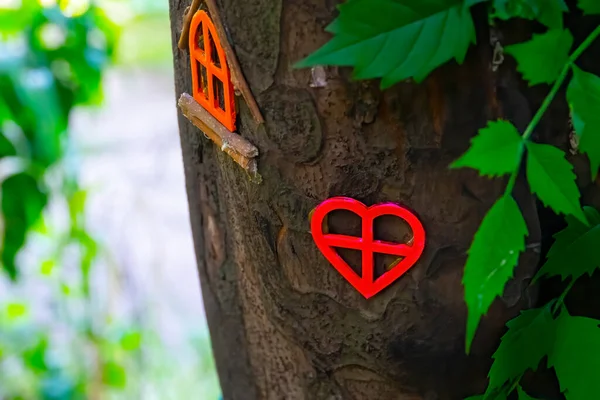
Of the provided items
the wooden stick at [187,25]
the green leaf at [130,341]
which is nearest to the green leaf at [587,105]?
the wooden stick at [187,25]

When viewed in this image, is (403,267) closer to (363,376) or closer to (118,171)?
(363,376)

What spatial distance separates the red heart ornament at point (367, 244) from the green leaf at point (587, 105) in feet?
0.33

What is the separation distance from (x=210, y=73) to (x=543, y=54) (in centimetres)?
20

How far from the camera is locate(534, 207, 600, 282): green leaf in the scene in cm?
34

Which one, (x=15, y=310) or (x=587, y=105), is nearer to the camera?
(x=587, y=105)

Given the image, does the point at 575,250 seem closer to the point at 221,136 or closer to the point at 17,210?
the point at 221,136

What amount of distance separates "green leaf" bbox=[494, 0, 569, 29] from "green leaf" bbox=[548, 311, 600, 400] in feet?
0.55

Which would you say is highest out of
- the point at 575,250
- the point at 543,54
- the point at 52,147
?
the point at 52,147

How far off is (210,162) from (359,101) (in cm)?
15

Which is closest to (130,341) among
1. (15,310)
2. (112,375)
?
(112,375)

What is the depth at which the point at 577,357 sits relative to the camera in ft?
1.10

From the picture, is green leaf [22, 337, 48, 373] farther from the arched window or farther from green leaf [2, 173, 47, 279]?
the arched window

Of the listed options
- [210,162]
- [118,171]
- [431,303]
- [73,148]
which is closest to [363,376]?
[431,303]

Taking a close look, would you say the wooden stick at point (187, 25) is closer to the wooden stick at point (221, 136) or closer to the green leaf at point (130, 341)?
the wooden stick at point (221, 136)
